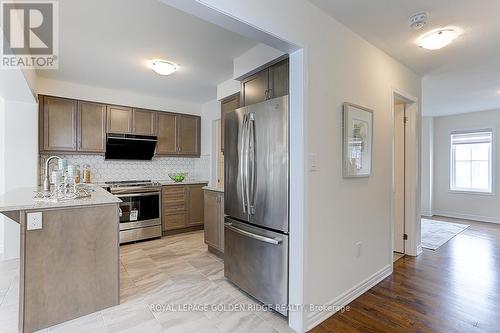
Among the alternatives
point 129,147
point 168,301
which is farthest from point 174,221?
point 168,301

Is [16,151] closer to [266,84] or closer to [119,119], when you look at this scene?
[119,119]

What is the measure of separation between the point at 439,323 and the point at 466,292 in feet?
2.69

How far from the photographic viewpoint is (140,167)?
4.85 m

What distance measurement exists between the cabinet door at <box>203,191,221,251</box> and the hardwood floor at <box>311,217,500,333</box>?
6.04 ft

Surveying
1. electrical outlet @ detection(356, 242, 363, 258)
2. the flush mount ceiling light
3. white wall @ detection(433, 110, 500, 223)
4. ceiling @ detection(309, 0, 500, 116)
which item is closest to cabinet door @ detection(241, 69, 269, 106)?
ceiling @ detection(309, 0, 500, 116)

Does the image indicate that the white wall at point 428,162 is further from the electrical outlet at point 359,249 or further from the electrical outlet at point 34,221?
the electrical outlet at point 34,221

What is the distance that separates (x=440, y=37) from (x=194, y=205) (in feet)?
14.1

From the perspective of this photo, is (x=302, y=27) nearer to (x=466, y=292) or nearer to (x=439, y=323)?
(x=439, y=323)

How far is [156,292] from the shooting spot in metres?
2.50

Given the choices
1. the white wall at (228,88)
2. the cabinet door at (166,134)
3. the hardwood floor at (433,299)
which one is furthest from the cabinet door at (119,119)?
the hardwood floor at (433,299)

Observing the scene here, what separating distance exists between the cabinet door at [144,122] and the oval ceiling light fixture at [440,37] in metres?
4.25

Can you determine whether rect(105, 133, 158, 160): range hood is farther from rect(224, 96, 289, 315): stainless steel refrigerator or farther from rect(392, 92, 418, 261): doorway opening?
rect(392, 92, 418, 261): doorway opening

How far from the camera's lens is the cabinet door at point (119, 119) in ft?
14.0

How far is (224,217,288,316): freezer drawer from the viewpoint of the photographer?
203 centimetres
